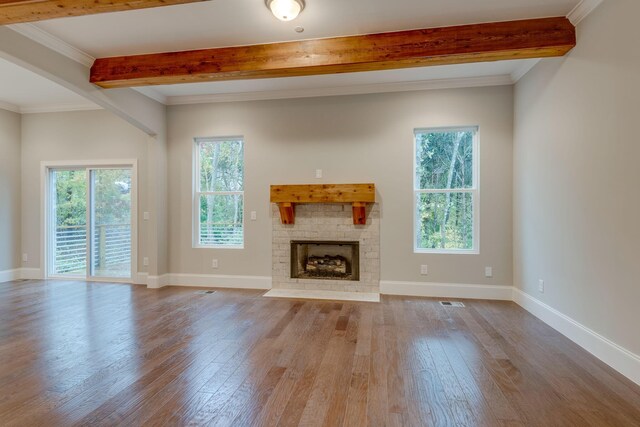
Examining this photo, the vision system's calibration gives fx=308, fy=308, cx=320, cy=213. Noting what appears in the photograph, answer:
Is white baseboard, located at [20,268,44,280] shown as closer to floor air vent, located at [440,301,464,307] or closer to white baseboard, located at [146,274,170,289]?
white baseboard, located at [146,274,170,289]

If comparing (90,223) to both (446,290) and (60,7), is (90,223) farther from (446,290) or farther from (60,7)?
(446,290)

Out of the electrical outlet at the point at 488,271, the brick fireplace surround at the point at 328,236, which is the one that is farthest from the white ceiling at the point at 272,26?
the electrical outlet at the point at 488,271

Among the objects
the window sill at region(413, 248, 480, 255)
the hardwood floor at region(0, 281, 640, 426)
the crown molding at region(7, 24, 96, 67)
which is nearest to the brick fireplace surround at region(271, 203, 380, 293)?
the window sill at region(413, 248, 480, 255)

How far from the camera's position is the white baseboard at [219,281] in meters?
4.57

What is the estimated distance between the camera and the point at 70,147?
517 centimetres

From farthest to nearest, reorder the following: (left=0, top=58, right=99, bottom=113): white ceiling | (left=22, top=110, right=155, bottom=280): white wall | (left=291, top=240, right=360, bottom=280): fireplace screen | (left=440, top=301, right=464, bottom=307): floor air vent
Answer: (left=22, top=110, right=155, bottom=280): white wall < (left=291, top=240, right=360, bottom=280): fireplace screen < (left=0, top=58, right=99, bottom=113): white ceiling < (left=440, top=301, right=464, bottom=307): floor air vent

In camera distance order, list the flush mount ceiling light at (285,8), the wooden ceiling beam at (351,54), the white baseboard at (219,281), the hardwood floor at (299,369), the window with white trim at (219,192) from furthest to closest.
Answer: the window with white trim at (219,192), the white baseboard at (219,281), the wooden ceiling beam at (351,54), the flush mount ceiling light at (285,8), the hardwood floor at (299,369)

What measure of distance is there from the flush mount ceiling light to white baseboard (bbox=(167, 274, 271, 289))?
3.30m

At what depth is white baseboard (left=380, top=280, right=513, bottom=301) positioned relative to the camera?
4008 mm

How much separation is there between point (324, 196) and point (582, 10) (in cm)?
305

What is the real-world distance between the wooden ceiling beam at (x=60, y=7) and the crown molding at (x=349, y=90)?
2312 mm

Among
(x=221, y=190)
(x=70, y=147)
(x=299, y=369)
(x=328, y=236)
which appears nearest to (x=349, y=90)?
(x=328, y=236)

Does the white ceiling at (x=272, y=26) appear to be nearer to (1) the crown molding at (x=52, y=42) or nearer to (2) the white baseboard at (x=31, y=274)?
(1) the crown molding at (x=52, y=42)

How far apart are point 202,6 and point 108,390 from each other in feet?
9.70
